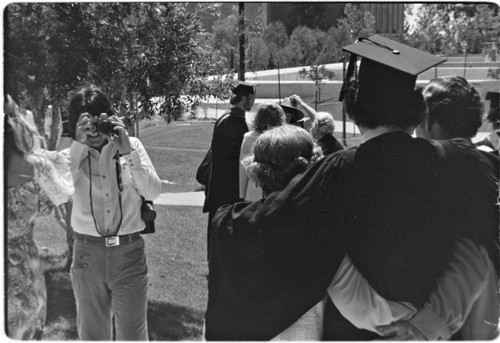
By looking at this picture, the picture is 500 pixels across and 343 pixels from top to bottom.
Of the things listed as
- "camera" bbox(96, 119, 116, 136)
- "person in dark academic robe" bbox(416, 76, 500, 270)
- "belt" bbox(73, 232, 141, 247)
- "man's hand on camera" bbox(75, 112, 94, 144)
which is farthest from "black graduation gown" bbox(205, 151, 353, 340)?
"man's hand on camera" bbox(75, 112, 94, 144)

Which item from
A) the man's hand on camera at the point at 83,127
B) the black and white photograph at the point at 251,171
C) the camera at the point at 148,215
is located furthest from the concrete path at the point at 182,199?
the man's hand on camera at the point at 83,127

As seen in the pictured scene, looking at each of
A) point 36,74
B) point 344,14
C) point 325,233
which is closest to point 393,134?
point 325,233

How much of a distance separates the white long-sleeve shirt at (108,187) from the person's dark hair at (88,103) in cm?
17

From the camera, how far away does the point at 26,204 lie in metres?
3.34

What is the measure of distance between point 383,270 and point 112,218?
1.37m

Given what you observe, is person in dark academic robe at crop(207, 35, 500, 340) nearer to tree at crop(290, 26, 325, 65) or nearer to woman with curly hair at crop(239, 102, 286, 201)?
tree at crop(290, 26, 325, 65)

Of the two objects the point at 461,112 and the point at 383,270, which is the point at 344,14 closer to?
the point at 461,112

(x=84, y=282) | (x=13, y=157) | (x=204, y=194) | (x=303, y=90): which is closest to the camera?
(x=13, y=157)

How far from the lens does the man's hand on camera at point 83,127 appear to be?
3.39 meters

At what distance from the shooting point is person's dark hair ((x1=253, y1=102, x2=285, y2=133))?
158 inches

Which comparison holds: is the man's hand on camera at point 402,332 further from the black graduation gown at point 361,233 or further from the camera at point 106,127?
the camera at point 106,127

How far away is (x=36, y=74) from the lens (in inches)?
129

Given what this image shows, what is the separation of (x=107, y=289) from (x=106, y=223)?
1.11 ft

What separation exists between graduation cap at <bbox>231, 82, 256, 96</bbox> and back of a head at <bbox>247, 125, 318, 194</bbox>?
109 centimetres
